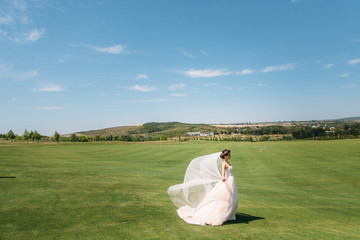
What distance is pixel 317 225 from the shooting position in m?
9.55

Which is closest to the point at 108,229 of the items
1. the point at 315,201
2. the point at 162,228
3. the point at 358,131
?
the point at 162,228

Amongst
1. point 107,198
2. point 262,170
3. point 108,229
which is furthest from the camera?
point 262,170

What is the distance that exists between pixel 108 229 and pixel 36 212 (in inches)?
137

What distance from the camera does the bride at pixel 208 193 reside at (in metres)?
8.63

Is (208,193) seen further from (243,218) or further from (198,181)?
(243,218)

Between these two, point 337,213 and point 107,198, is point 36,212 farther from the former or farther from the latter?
point 337,213

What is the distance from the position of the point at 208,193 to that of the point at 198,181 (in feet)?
2.30

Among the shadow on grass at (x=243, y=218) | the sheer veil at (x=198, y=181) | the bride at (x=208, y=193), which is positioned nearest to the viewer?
the bride at (x=208, y=193)

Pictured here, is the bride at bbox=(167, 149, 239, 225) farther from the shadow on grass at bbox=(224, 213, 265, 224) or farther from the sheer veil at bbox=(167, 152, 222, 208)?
the shadow on grass at bbox=(224, 213, 265, 224)

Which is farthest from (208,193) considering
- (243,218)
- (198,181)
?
(243,218)

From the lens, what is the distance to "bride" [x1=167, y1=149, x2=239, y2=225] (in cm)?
863

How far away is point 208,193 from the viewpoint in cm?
903

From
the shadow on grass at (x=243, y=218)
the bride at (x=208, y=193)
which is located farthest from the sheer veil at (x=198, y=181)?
the shadow on grass at (x=243, y=218)

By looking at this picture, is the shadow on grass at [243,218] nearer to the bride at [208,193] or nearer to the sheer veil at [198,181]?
the bride at [208,193]
